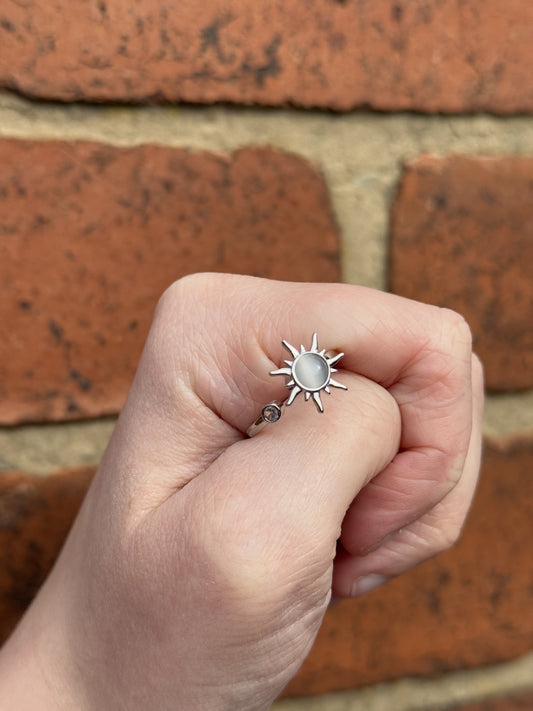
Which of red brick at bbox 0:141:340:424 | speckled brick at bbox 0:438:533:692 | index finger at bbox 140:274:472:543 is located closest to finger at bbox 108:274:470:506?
index finger at bbox 140:274:472:543

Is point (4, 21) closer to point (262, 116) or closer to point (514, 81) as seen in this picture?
point (262, 116)

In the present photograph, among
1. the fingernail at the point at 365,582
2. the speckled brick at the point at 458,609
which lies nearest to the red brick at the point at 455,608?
the speckled brick at the point at 458,609

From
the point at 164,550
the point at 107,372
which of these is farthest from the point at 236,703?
the point at 107,372

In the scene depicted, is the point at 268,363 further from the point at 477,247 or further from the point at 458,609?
the point at 458,609

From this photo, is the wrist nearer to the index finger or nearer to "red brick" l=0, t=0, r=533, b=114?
the index finger

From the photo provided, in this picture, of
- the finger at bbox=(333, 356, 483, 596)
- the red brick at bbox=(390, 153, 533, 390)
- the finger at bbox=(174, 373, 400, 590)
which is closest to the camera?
the finger at bbox=(174, 373, 400, 590)

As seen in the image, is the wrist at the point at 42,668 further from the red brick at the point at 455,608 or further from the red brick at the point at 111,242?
the red brick at the point at 455,608

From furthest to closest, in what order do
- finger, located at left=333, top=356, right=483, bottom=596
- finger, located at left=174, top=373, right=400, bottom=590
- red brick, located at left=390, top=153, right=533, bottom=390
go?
red brick, located at left=390, top=153, right=533, bottom=390
finger, located at left=333, top=356, right=483, bottom=596
finger, located at left=174, top=373, right=400, bottom=590
